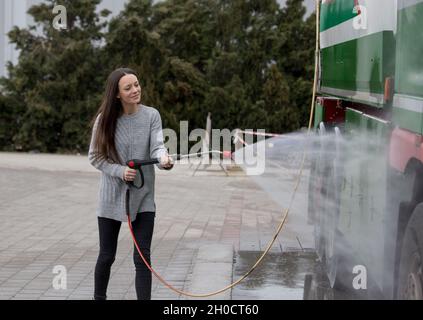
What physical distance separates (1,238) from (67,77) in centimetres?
1531

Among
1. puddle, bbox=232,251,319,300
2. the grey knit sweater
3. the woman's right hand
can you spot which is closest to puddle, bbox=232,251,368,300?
puddle, bbox=232,251,319,300

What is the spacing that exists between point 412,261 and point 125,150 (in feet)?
7.04

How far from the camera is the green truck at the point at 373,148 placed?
157 inches

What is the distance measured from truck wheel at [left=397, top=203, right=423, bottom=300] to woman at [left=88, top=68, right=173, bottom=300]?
1824mm

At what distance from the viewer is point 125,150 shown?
5.42 meters

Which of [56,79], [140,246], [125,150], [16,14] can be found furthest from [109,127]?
[16,14]

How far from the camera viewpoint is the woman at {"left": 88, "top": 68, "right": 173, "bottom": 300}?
17.6ft

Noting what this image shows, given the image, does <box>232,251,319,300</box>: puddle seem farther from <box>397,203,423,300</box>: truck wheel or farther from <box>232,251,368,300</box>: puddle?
<box>397,203,423,300</box>: truck wheel

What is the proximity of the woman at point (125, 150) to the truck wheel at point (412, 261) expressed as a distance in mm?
1824

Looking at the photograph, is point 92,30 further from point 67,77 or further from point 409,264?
point 409,264

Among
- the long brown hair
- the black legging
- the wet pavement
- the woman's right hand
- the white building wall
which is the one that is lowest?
the wet pavement

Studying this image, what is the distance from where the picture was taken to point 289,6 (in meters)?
24.2

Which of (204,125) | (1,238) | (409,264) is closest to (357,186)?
(409,264)

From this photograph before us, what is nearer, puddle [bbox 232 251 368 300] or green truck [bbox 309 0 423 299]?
green truck [bbox 309 0 423 299]
